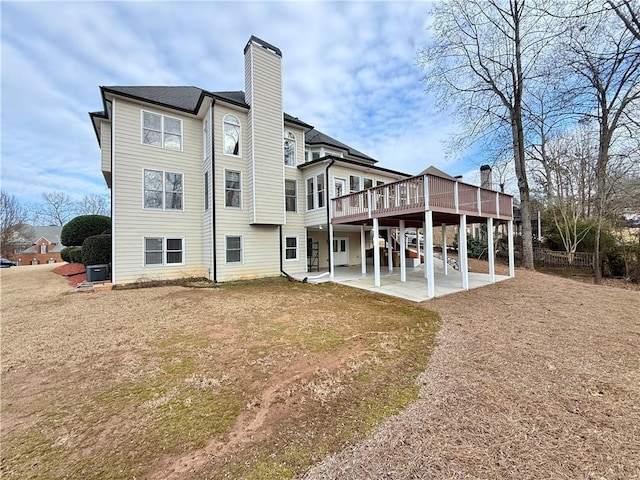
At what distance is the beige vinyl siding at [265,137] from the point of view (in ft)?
37.9

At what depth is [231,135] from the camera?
11.7 m

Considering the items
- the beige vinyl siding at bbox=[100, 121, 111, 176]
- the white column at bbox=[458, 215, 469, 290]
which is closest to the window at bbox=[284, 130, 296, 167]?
the beige vinyl siding at bbox=[100, 121, 111, 176]

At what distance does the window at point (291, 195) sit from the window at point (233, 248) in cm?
313

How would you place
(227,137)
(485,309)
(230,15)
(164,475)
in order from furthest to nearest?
(227,137)
(230,15)
(485,309)
(164,475)

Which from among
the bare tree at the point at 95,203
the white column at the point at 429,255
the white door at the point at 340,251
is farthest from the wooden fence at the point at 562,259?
the bare tree at the point at 95,203

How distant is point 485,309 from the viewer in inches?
276

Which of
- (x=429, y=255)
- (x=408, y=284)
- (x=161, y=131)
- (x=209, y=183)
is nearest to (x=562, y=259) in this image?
(x=408, y=284)

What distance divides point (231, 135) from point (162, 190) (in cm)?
378

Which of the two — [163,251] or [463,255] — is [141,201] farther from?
[463,255]

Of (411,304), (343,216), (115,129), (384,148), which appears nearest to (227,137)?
(115,129)

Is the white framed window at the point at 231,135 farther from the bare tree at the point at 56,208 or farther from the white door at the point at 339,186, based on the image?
the bare tree at the point at 56,208

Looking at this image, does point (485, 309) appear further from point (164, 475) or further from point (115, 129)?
point (115, 129)

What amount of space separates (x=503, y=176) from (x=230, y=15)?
84.6ft

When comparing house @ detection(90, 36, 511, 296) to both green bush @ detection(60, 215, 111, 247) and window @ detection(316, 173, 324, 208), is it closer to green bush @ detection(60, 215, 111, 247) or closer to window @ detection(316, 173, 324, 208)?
window @ detection(316, 173, 324, 208)
